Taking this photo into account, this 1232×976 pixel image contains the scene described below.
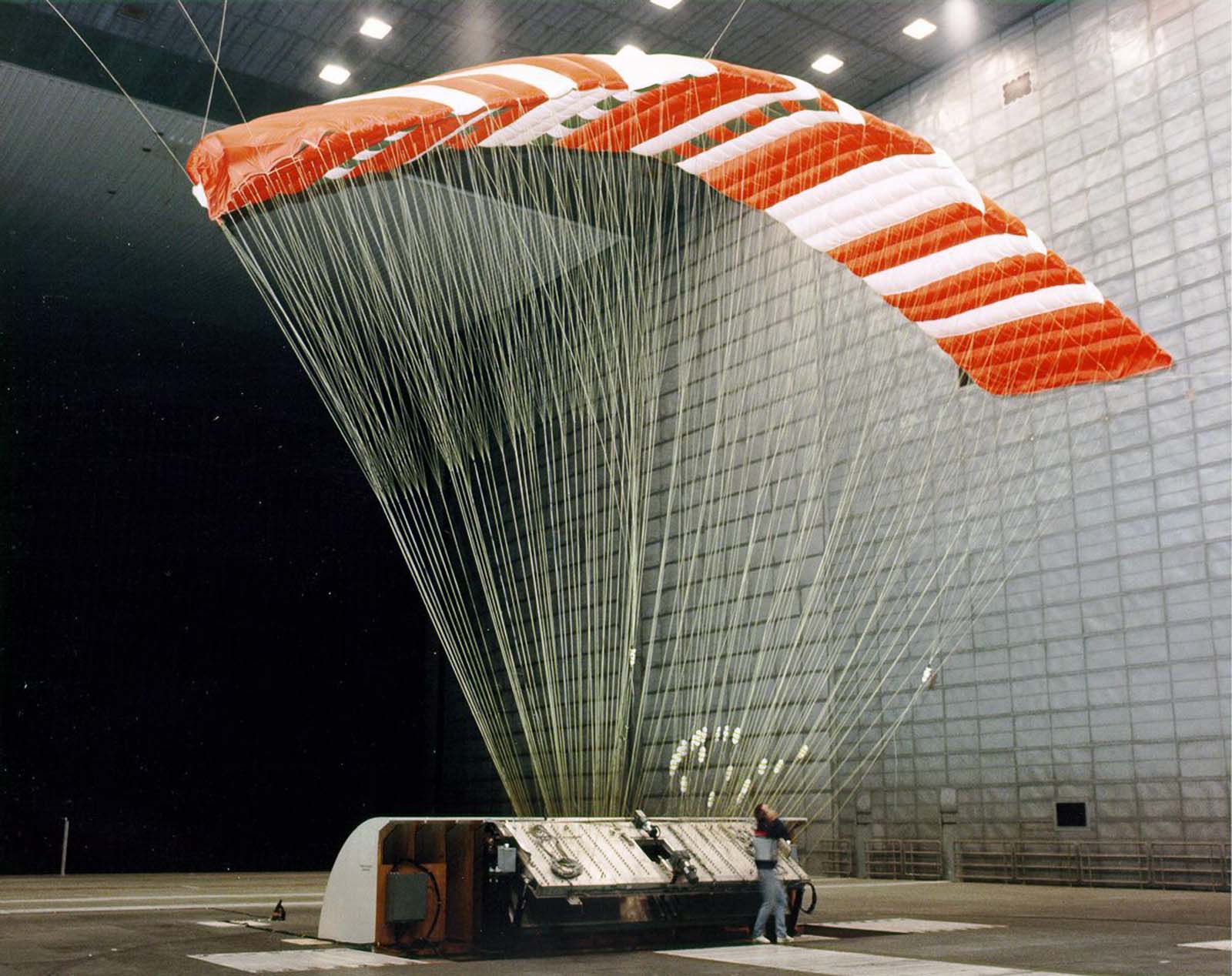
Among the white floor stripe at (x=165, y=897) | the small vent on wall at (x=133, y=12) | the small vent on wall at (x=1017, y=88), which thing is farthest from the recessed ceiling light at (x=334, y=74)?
the white floor stripe at (x=165, y=897)

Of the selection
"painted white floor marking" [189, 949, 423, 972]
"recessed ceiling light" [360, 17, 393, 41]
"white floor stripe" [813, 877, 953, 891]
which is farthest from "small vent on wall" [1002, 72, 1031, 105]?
"painted white floor marking" [189, 949, 423, 972]

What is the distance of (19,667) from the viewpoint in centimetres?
2498

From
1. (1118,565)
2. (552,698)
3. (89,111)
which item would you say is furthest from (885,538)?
(89,111)

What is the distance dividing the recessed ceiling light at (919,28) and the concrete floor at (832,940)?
41.8 feet

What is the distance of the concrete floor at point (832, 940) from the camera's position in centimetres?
779

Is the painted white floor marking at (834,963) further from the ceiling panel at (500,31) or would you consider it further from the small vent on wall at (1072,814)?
the ceiling panel at (500,31)

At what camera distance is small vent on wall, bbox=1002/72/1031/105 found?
18489 millimetres

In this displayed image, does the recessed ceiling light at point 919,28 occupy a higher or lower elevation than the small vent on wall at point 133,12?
higher

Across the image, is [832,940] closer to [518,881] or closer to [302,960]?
[518,881]

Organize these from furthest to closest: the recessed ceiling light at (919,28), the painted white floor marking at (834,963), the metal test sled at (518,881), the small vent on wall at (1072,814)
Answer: the recessed ceiling light at (919,28) < the small vent on wall at (1072,814) < the metal test sled at (518,881) < the painted white floor marking at (834,963)

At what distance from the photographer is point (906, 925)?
35.5ft

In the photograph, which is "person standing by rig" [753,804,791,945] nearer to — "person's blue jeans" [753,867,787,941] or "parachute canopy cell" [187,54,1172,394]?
"person's blue jeans" [753,867,787,941]

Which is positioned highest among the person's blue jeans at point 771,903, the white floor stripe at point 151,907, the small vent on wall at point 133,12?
the small vent on wall at point 133,12

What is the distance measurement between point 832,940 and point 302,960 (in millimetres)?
4113
